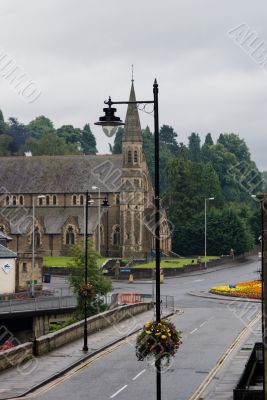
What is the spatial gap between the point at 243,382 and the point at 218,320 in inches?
A: 1152

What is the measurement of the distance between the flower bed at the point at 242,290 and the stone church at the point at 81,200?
36.6 m

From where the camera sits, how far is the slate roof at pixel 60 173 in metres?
124

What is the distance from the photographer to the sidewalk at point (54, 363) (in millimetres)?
33031

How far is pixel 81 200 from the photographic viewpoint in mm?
125062

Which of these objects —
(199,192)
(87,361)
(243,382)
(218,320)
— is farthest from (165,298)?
(199,192)

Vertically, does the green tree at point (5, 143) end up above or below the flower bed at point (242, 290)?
above

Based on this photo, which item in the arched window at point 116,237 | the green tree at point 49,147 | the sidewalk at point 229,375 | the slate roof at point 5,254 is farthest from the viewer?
the green tree at point 49,147

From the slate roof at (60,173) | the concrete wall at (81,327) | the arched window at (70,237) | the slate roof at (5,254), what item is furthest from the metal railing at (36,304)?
the slate roof at (60,173)

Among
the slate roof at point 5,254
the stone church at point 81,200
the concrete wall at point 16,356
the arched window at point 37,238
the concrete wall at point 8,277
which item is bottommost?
the concrete wall at point 16,356

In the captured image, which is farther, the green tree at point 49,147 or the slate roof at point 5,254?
the green tree at point 49,147

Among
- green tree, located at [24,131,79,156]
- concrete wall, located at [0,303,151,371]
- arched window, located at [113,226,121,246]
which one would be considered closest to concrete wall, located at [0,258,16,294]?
concrete wall, located at [0,303,151,371]

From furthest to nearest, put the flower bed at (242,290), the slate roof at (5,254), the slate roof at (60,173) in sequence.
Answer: the slate roof at (60,173)
the slate roof at (5,254)
the flower bed at (242,290)

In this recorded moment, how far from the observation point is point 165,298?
73875 mm

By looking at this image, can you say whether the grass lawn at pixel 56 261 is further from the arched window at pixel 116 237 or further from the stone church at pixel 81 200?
the arched window at pixel 116 237
